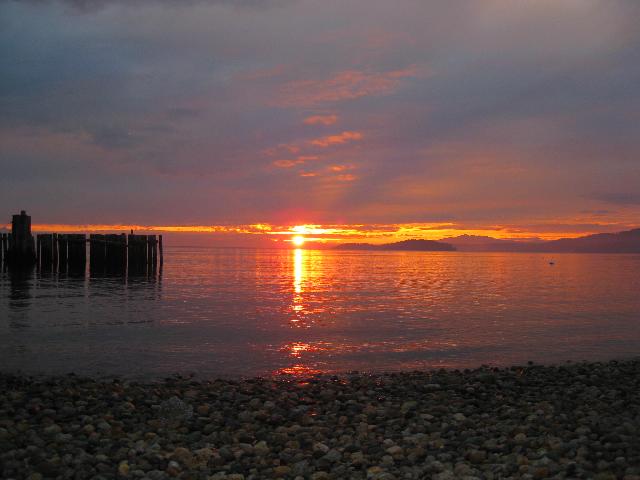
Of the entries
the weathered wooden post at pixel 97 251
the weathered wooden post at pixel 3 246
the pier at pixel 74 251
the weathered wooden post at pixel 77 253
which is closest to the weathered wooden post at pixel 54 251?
the pier at pixel 74 251

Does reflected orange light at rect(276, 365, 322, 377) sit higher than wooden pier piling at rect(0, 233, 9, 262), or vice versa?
wooden pier piling at rect(0, 233, 9, 262)

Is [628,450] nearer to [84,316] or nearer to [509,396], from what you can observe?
[509,396]

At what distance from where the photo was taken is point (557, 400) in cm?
962

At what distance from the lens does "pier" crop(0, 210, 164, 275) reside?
45.3 metres

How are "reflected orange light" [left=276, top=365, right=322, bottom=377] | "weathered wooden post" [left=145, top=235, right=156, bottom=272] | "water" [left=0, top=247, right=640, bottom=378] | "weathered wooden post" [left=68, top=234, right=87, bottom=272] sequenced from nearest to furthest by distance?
"reflected orange light" [left=276, top=365, right=322, bottom=377] < "water" [left=0, top=247, right=640, bottom=378] < "weathered wooden post" [left=68, top=234, right=87, bottom=272] < "weathered wooden post" [left=145, top=235, right=156, bottom=272]

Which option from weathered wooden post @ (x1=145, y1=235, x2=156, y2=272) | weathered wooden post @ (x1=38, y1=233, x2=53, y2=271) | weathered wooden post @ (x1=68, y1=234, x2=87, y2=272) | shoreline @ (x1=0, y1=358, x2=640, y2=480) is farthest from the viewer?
weathered wooden post @ (x1=145, y1=235, x2=156, y2=272)

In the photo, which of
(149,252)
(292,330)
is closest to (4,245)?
(149,252)

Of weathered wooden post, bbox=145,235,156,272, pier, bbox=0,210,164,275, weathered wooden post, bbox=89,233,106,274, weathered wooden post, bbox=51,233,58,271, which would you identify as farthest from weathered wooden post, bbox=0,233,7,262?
weathered wooden post, bbox=145,235,156,272

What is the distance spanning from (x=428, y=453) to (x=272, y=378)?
6.49m

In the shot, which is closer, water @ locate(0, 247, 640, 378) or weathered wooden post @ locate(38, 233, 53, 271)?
water @ locate(0, 247, 640, 378)

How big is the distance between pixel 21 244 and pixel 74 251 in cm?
420

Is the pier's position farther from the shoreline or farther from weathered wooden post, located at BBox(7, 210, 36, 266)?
the shoreline

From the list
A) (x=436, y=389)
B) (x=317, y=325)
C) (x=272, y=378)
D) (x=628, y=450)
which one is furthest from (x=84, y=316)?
(x=628, y=450)

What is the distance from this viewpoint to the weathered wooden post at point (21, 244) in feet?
148
